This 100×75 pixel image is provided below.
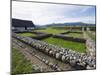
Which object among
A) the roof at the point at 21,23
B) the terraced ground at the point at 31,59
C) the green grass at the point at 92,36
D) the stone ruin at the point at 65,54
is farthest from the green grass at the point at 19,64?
the green grass at the point at 92,36

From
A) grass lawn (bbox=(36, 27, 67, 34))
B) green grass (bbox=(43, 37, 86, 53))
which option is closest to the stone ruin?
green grass (bbox=(43, 37, 86, 53))

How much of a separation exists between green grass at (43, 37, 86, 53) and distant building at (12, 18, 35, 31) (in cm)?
28

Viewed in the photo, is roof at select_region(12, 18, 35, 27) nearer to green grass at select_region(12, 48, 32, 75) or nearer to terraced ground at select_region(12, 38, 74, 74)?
terraced ground at select_region(12, 38, 74, 74)

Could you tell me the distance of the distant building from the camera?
7.75 feet

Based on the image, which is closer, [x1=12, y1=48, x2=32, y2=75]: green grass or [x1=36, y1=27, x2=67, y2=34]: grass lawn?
[x1=12, y1=48, x2=32, y2=75]: green grass

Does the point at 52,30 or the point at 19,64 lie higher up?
the point at 52,30

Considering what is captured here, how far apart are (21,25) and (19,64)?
0.48 meters

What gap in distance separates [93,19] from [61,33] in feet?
1.68

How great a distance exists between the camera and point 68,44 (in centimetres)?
259

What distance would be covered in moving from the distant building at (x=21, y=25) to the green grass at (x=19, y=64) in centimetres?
27

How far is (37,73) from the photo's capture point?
244 centimetres

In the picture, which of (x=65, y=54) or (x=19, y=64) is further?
(x=65, y=54)

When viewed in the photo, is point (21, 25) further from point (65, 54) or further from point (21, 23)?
point (65, 54)

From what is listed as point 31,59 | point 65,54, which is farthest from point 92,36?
point 31,59
